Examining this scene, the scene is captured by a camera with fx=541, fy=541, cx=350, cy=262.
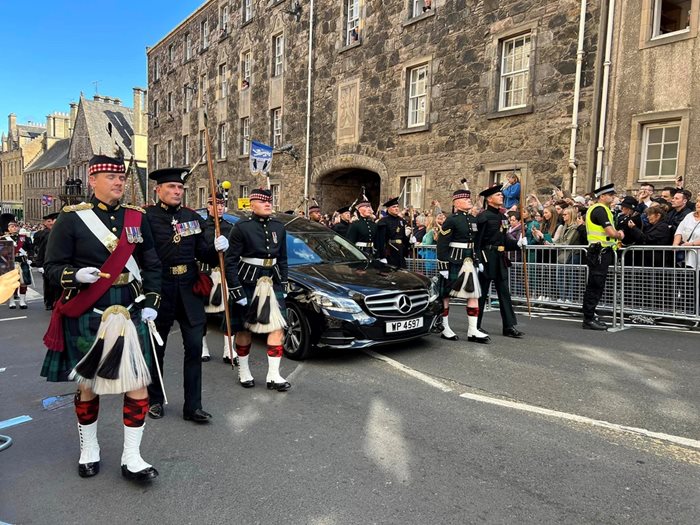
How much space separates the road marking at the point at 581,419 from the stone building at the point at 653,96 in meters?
8.80

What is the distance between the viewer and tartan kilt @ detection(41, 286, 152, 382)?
11.1 feet

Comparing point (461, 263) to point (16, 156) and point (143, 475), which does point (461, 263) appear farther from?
point (16, 156)

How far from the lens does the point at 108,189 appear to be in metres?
3.46

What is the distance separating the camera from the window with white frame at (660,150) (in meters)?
11.7

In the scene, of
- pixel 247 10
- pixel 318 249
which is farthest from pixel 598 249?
pixel 247 10

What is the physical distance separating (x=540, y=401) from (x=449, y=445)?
4.43 feet

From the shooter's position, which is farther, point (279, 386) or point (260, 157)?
point (260, 157)

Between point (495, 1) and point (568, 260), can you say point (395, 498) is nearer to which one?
point (568, 260)

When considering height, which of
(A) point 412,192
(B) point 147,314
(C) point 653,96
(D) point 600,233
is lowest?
(B) point 147,314

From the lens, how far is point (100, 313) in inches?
133

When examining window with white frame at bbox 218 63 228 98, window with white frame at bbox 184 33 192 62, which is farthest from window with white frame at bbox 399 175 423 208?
window with white frame at bbox 184 33 192 62

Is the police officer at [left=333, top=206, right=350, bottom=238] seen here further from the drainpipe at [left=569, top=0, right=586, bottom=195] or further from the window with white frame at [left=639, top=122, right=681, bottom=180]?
the window with white frame at [left=639, top=122, right=681, bottom=180]

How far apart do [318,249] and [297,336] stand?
59.3 inches

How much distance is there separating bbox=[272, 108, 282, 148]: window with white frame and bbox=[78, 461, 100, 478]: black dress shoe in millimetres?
22297
